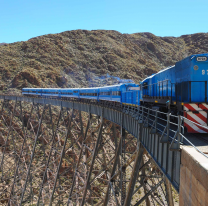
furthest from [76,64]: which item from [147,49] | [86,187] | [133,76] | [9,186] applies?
[86,187]

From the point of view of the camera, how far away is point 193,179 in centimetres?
359

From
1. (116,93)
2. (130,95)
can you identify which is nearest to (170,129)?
(130,95)

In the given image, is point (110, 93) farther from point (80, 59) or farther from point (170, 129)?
point (80, 59)

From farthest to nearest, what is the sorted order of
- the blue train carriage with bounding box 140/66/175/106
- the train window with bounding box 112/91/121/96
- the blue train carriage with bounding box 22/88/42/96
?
the blue train carriage with bounding box 22/88/42/96 → the train window with bounding box 112/91/121/96 → the blue train carriage with bounding box 140/66/175/106

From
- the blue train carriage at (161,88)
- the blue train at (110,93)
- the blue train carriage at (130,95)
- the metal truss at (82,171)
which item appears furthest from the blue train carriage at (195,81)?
the blue train at (110,93)

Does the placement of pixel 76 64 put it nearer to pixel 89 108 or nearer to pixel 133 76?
pixel 133 76

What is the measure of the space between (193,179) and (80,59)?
61827 millimetres

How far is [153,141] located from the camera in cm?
709

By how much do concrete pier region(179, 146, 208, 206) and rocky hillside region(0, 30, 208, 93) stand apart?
1704 inches

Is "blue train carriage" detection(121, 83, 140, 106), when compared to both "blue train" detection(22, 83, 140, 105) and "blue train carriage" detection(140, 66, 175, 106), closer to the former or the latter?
"blue train" detection(22, 83, 140, 105)

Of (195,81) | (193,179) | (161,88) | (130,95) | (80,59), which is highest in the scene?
(80,59)

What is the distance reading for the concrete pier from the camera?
3188mm

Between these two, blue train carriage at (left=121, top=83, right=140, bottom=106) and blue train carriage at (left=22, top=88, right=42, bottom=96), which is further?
blue train carriage at (left=22, top=88, right=42, bottom=96)

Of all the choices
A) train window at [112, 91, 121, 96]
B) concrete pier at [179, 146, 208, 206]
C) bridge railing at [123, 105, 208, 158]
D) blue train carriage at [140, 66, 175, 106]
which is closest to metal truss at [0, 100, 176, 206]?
bridge railing at [123, 105, 208, 158]
